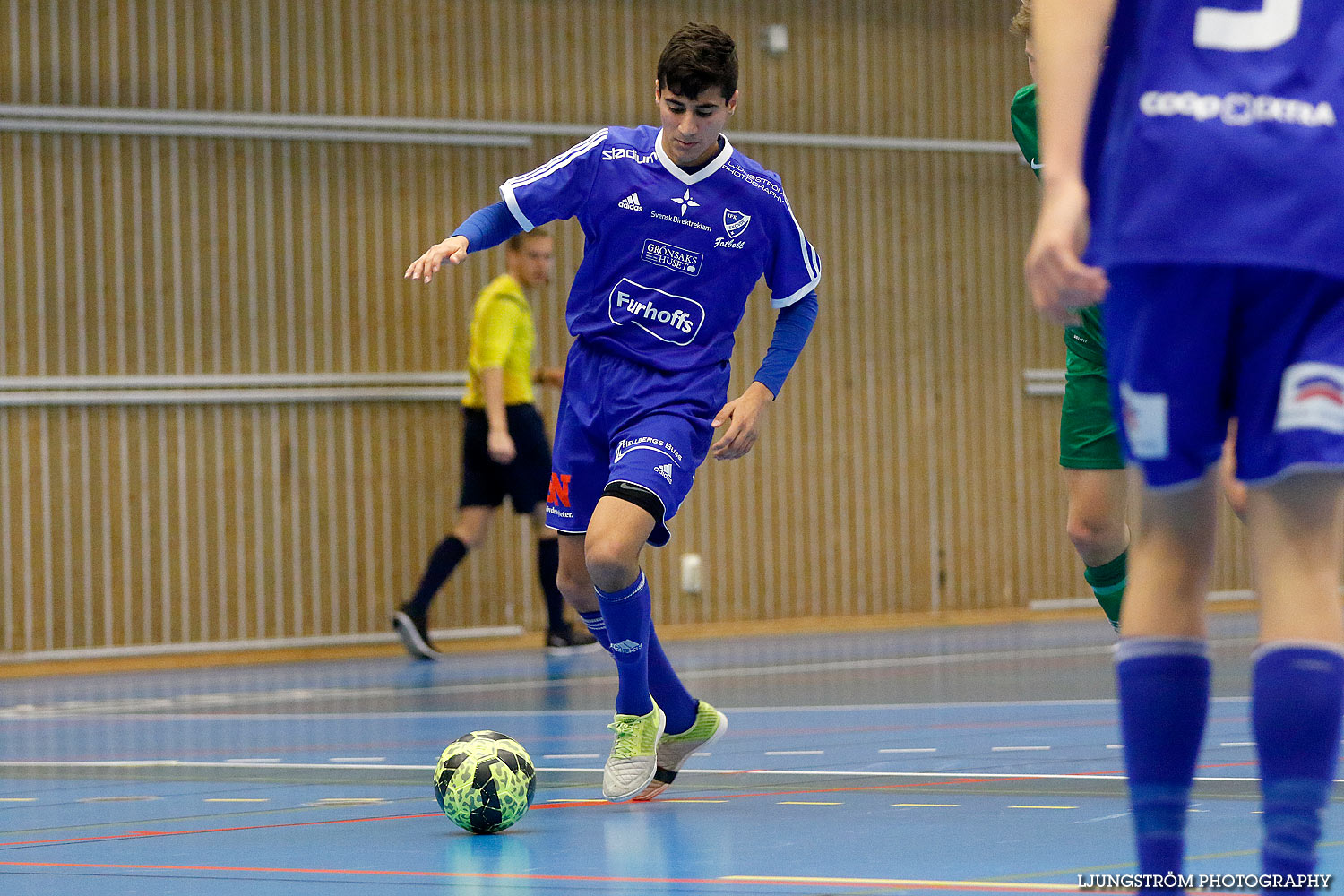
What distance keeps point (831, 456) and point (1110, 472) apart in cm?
902

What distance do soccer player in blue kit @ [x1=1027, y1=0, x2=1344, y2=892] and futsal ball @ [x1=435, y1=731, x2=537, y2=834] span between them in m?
1.83

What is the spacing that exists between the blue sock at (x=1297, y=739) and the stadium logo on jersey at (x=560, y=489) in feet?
9.15

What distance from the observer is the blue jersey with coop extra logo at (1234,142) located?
1979 millimetres

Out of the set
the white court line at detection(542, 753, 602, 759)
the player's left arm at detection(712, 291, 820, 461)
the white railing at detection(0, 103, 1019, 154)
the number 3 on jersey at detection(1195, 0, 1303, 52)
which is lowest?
the white court line at detection(542, 753, 602, 759)

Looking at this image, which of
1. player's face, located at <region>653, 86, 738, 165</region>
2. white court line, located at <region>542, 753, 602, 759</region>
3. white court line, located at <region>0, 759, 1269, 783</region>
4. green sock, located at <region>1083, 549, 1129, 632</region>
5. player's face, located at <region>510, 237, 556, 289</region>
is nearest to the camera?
white court line, located at <region>0, 759, 1269, 783</region>

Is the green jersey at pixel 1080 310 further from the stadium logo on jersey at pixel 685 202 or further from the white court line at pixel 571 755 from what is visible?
the white court line at pixel 571 755

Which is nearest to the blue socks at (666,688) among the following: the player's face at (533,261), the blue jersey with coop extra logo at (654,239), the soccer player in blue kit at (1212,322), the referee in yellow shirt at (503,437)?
the blue jersey with coop extra logo at (654,239)

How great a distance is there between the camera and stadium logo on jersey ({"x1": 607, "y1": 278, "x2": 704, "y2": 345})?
4625 mm

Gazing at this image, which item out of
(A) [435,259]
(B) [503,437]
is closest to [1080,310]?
(A) [435,259]

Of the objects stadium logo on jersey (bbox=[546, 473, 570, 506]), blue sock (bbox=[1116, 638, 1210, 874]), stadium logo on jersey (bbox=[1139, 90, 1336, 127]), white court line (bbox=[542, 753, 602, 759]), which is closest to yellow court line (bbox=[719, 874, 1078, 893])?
blue sock (bbox=[1116, 638, 1210, 874])

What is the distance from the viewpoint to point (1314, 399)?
1.94 metres

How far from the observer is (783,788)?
4.32 m

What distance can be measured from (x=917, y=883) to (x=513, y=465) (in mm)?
7994

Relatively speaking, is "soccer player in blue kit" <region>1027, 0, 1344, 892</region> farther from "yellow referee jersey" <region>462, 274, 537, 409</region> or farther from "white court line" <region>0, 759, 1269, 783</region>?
"yellow referee jersey" <region>462, 274, 537, 409</region>
